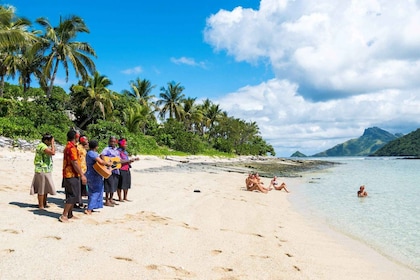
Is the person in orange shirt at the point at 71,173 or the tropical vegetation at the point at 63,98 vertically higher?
the tropical vegetation at the point at 63,98

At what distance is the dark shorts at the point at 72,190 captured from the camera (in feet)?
19.7

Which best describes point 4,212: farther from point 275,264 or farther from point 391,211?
point 391,211

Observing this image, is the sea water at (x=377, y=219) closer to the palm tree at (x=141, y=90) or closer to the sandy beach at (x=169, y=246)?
the sandy beach at (x=169, y=246)

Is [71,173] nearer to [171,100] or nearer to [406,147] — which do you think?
[171,100]

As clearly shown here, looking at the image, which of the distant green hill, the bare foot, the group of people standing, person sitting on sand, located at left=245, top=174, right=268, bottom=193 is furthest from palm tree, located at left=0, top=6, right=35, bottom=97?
the distant green hill

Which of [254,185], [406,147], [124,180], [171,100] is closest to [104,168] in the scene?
[124,180]

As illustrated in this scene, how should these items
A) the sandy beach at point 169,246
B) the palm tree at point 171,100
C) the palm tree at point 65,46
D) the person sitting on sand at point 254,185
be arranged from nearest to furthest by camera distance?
the sandy beach at point 169,246 → the person sitting on sand at point 254,185 → the palm tree at point 65,46 → the palm tree at point 171,100

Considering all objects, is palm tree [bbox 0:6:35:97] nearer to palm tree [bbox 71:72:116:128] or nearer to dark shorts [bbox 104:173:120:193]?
palm tree [bbox 71:72:116:128]

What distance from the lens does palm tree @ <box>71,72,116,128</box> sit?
32.3 metres

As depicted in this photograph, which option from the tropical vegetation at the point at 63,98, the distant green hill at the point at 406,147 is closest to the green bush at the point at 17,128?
the tropical vegetation at the point at 63,98

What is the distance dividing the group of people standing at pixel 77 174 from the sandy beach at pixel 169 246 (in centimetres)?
35

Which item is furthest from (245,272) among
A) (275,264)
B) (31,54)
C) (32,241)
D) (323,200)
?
(31,54)

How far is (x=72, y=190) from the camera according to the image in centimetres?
607

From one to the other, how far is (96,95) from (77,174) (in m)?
27.8
